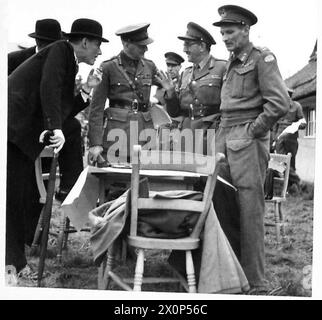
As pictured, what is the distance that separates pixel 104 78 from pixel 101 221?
138 cm

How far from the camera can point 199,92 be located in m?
4.17

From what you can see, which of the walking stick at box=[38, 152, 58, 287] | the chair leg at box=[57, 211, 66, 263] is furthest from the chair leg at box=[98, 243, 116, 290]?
the chair leg at box=[57, 211, 66, 263]

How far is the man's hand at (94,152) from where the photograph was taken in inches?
154

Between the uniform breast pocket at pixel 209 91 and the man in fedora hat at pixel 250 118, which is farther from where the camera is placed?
the uniform breast pocket at pixel 209 91

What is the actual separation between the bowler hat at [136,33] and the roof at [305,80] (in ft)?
3.25

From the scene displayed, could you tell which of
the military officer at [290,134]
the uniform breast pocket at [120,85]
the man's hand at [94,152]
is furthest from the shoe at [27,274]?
the military officer at [290,134]

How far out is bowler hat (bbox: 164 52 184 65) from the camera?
401 cm

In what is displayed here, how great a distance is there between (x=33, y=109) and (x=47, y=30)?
536 mm

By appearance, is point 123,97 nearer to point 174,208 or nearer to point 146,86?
point 146,86

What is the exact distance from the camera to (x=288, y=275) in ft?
11.6

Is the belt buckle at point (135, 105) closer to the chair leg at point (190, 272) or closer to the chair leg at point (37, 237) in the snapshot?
the chair leg at point (37, 237)

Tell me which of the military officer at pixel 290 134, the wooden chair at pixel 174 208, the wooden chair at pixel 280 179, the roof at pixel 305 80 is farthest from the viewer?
the wooden chair at pixel 280 179
